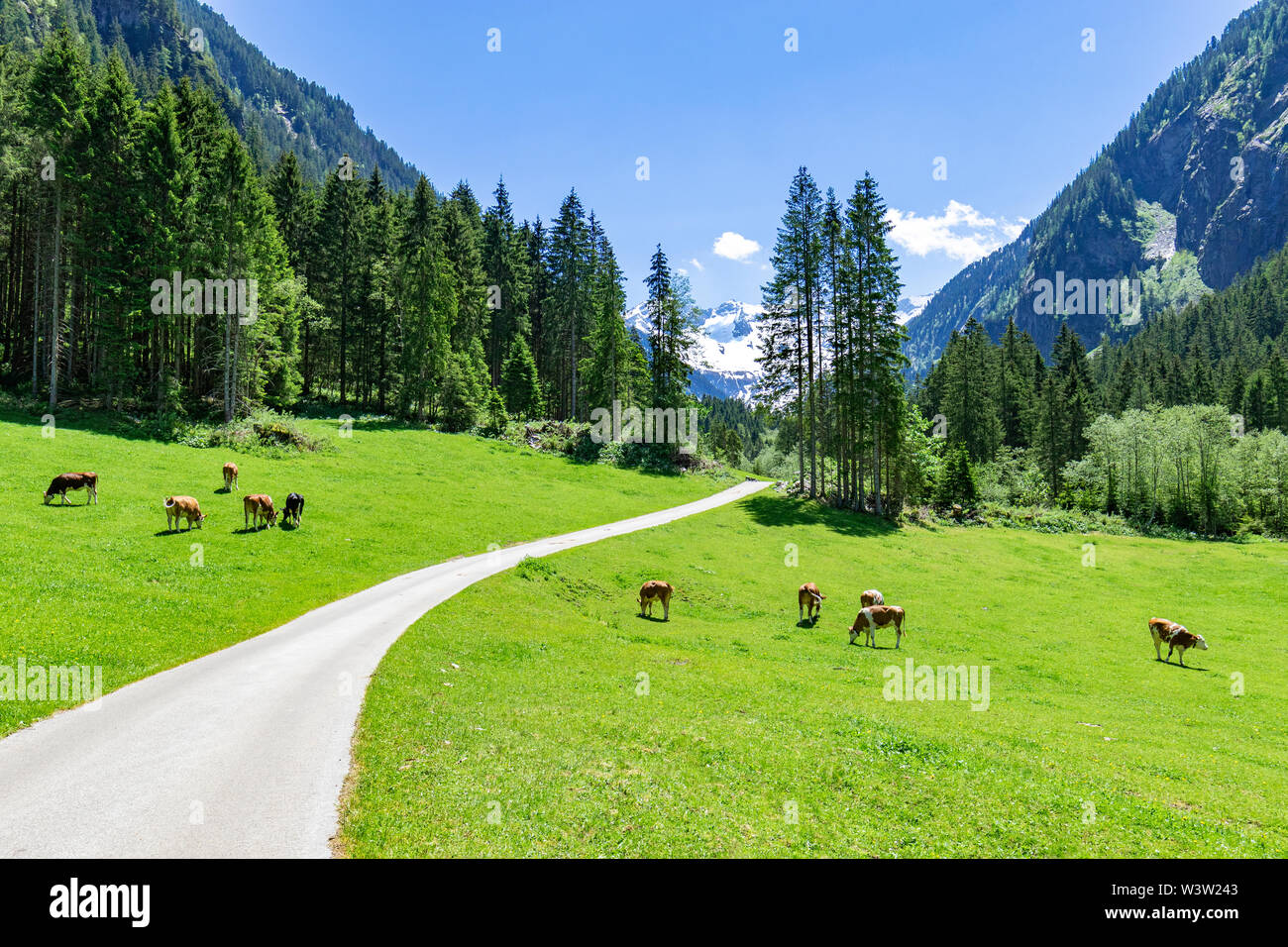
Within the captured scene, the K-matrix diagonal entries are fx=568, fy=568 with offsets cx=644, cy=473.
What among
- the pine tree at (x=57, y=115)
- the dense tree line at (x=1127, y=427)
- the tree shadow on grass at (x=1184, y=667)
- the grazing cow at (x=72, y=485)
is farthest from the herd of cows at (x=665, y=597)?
the dense tree line at (x=1127, y=427)

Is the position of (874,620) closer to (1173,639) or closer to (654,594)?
(654,594)

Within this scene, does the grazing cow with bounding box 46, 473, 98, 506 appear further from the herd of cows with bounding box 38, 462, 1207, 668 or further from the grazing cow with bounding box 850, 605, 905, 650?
the grazing cow with bounding box 850, 605, 905, 650

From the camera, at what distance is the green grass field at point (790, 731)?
26.3 feet

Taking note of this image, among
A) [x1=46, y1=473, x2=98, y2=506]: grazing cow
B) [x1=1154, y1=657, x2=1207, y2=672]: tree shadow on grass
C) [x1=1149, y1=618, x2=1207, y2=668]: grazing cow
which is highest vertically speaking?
[x1=46, y1=473, x2=98, y2=506]: grazing cow

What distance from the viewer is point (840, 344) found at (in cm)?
4881

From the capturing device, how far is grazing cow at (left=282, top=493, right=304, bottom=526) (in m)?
27.6

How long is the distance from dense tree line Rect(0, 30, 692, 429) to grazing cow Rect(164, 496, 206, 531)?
24467 millimetres

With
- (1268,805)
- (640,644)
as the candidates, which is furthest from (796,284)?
(1268,805)

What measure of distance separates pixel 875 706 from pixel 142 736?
15450mm

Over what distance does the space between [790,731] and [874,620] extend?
38.8 ft

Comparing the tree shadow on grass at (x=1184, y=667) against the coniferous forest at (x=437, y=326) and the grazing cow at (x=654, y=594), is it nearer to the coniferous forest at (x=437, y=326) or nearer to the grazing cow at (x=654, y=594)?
the grazing cow at (x=654, y=594)

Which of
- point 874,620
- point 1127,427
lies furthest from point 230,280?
point 1127,427

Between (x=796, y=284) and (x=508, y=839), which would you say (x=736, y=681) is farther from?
(x=796, y=284)

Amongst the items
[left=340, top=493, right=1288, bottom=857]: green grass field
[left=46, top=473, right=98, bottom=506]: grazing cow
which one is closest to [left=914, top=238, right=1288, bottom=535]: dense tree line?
[left=340, top=493, right=1288, bottom=857]: green grass field
